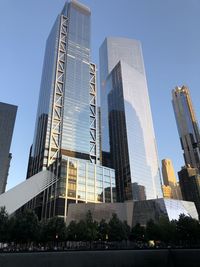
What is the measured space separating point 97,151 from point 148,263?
90101 mm

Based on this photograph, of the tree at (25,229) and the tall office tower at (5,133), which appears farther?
the tall office tower at (5,133)

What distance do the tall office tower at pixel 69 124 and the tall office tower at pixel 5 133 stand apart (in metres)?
20.5

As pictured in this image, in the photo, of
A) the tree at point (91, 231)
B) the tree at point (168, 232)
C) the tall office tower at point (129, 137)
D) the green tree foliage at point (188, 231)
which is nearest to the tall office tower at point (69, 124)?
the tall office tower at point (129, 137)

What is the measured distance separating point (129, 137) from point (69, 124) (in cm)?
4464

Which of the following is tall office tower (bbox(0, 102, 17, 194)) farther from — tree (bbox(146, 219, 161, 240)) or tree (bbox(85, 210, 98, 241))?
tree (bbox(146, 219, 161, 240))

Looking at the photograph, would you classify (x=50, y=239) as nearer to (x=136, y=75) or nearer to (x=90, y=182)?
(x=90, y=182)

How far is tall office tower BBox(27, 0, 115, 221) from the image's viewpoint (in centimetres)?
10288

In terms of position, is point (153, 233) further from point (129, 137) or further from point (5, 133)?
point (5, 133)

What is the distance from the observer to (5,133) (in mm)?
153250

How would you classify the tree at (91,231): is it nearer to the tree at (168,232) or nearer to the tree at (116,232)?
the tree at (116,232)

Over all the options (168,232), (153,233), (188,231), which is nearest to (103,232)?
(153,233)

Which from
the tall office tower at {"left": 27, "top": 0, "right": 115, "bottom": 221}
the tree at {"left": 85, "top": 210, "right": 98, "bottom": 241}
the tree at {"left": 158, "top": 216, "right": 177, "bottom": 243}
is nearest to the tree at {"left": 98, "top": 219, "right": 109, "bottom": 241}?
the tree at {"left": 85, "top": 210, "right": 98, "bottom": 241}

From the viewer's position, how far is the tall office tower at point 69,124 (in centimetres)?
10288

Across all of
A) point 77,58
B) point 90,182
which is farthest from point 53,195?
point 77,58
